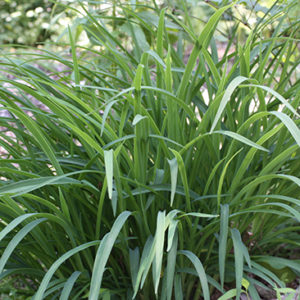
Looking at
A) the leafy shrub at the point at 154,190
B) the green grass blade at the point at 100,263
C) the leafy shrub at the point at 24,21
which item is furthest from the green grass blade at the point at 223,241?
the leafy shrub at the point at 24,21

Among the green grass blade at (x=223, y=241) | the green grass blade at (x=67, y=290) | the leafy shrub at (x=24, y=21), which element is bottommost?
the green grass blade at (x=67, y=290)

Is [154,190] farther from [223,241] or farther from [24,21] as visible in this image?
[24,21]

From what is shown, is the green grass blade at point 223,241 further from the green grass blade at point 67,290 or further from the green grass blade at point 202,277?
the green grass blade at point 67,290

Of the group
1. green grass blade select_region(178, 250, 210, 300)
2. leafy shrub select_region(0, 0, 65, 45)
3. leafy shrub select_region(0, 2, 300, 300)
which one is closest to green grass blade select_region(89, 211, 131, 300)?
leafy shrub select_region(0, 2, 300, 300)

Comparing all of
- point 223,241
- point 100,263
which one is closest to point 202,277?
point 223,241

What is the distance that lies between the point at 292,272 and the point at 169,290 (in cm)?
57

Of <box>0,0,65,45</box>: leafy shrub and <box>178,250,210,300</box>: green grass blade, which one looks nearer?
<box>178,250,210,300</box>: green grass blade

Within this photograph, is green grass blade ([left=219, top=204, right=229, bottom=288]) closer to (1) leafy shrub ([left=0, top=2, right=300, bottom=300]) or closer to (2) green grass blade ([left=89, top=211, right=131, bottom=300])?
(1) leafy shrub ([left=0, top=2, right=300, bottom=300])

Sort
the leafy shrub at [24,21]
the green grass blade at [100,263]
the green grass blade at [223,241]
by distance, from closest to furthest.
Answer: the green grass blade at [100,263], the green grass blade at [223,241], the leafy shrub at [24,21]

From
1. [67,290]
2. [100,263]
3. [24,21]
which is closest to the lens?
[100,263]

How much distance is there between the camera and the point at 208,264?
1.15 metres

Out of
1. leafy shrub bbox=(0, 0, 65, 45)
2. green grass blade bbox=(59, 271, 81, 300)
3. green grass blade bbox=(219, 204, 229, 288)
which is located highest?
leafy shrub bbox=(0, 0, 65, 45)

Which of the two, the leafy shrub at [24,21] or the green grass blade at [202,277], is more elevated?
the leafy shrub at [24,21]

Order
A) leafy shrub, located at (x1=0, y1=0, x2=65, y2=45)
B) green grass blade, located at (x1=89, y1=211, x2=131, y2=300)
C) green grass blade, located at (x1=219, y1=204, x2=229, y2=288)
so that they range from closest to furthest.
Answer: green grass blade, located at (x1=89, y1=211, x2=131, y2=300) → green grass blade, located at (x1=219, y1=204, x2=229, y2=288) → leafy shrub, located at (x1=0, y1=0, x2=65, y2=45)
